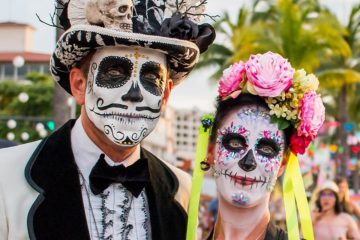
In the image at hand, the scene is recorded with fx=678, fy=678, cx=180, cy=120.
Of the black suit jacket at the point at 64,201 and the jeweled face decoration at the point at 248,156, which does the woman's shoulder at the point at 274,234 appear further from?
the black suit jacket at the point at 64,201

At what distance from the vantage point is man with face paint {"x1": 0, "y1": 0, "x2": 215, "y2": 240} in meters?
2.94

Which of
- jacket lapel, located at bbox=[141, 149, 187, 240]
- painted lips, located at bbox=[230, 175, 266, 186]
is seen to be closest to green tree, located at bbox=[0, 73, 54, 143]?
jacket lapel, located at bbox=[141, 149, 187, 240]

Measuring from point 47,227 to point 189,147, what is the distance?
372 feet

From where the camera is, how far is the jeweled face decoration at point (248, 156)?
3.06 meters

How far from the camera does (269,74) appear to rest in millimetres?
3098

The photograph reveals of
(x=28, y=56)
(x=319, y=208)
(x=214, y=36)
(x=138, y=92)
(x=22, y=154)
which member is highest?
(x=214, y=36)

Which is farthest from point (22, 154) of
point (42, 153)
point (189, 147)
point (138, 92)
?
point (189, 147)

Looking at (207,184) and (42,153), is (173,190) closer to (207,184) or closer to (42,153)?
(42,153)

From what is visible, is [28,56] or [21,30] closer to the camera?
[28,56]

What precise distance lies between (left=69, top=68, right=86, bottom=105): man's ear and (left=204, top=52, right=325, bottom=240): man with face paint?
667 mm

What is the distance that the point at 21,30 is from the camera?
60312mm

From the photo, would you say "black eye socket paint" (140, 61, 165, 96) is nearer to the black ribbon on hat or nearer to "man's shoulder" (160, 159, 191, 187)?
the black ribbon on hat

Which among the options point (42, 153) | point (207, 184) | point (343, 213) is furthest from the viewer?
point (207, 184)

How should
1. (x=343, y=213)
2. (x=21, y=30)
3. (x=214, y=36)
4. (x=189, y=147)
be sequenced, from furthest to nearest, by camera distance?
1. (x=189, y=147)
2. (x=21, y=30)
3. (x=343, y=213)
4. (x=214, y=36)
